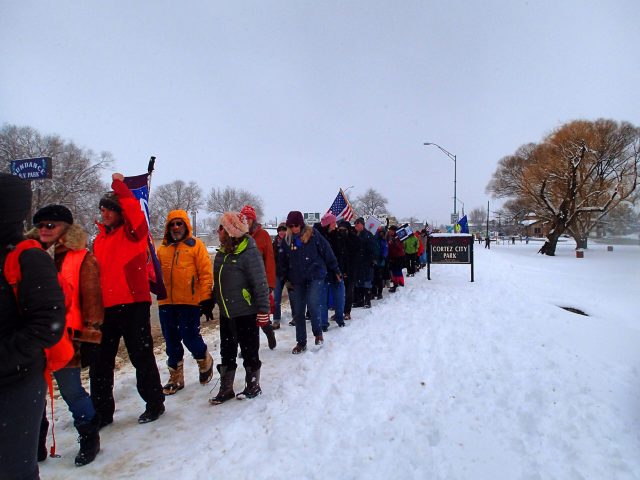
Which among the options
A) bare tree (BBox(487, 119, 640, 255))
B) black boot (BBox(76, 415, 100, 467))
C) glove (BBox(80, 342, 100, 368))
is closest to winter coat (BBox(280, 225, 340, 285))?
glove (BBox(80, 342, 100, 368))

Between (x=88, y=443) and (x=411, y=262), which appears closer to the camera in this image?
(x=88, y=443)

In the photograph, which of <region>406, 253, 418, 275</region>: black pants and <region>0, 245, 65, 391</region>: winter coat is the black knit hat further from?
<region>406, 253, 418, 275</region>: black pants

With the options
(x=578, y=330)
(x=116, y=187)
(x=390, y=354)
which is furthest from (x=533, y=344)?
(x=116, y=187)

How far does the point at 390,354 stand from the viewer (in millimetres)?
5125

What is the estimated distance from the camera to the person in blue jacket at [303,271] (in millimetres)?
5598

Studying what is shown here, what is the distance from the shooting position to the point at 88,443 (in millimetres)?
2992

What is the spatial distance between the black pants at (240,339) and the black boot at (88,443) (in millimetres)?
1240

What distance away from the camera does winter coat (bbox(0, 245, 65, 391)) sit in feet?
5.49

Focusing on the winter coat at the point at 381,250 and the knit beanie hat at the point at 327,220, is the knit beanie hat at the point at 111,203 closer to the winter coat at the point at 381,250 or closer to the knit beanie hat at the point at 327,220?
the knit beanie hat at the point at 327,220

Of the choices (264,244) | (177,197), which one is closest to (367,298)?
(264,244)

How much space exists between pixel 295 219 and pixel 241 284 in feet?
6.47

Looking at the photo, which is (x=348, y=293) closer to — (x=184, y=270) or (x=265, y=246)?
(x=265, y=246)

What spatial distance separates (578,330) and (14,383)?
21.3 ft

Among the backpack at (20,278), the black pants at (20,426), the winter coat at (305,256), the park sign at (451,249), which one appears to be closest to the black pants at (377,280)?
the park sign at (451,249)
